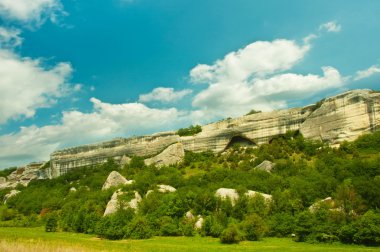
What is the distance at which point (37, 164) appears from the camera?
11394 cm

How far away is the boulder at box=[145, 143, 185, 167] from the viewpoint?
74062 mm

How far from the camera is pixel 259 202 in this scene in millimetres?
40625

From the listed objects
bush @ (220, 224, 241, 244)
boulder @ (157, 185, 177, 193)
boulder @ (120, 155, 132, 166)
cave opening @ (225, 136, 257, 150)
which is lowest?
bush @ (220, 224, 241, 244)

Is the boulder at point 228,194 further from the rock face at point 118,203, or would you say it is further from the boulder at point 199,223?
the rock face at point 118,203

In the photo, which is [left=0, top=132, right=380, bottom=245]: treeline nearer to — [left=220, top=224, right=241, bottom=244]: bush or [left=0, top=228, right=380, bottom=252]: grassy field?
[left=220, top=224, right=241, bottom=244]: bush

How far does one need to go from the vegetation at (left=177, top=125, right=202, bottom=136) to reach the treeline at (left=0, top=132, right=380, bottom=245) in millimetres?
8940

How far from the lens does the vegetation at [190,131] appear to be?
3061 inches

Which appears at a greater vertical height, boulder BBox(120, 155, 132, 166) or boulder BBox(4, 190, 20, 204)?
boulder BBox(120, 155, 132, 166)

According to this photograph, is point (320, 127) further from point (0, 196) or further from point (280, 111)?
point (0, 196)

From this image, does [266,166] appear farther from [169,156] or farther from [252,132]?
[169,156]

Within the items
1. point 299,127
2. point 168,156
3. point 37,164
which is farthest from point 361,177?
point 37,164

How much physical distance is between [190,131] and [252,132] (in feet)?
46.9

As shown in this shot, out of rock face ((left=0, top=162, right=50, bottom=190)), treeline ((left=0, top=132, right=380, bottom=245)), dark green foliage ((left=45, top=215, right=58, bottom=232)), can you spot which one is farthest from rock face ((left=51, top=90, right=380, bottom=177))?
dark green foliage ((left=45, top=215, right=58, bottom=232))

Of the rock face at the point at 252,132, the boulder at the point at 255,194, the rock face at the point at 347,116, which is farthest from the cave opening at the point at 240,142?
the boulder at the point at 255,194
